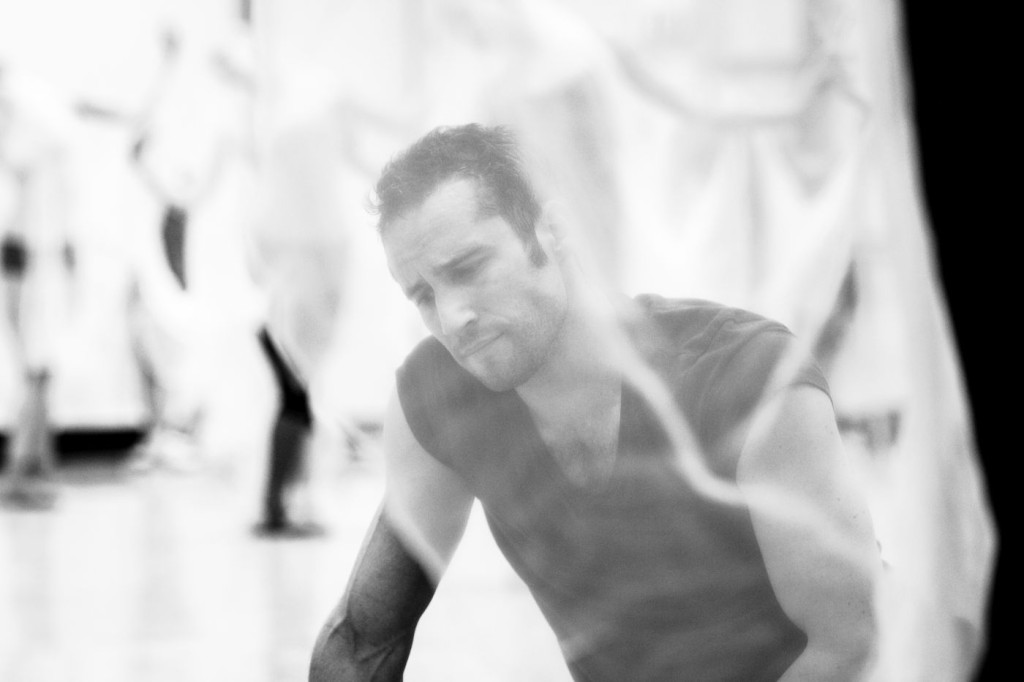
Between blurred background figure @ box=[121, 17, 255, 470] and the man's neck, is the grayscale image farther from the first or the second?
blurred background figure @ box=[121, 17, 255, 470]

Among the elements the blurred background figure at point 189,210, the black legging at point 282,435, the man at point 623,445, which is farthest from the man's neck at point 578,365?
the black legging at point 282,435

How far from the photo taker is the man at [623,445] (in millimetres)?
623

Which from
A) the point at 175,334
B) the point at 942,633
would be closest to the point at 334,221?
the point at 942,633

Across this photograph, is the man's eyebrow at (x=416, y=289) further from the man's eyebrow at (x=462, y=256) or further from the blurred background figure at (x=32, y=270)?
the blurred background figure at (x=32, y=270)

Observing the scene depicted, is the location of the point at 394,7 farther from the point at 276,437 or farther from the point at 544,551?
the point at 276,437

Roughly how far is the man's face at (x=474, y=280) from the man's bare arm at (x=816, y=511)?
12cm

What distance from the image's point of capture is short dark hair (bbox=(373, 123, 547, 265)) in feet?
2.10

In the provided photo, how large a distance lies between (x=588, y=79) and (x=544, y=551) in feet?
0.84

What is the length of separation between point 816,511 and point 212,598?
136 centimetres

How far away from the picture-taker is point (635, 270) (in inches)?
24.7

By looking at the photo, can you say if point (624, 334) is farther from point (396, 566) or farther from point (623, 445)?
point (396, 566)

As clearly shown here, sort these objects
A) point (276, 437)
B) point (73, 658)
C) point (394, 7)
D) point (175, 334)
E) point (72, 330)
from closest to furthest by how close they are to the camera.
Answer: point (394, 7) → point (73, 658) → point (276, 437) → point (175, 334) → point (72, 330)

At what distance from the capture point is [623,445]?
0.69 metres

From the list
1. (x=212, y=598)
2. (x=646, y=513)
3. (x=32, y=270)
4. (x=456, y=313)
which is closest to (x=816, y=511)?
(x=646, y=513)
